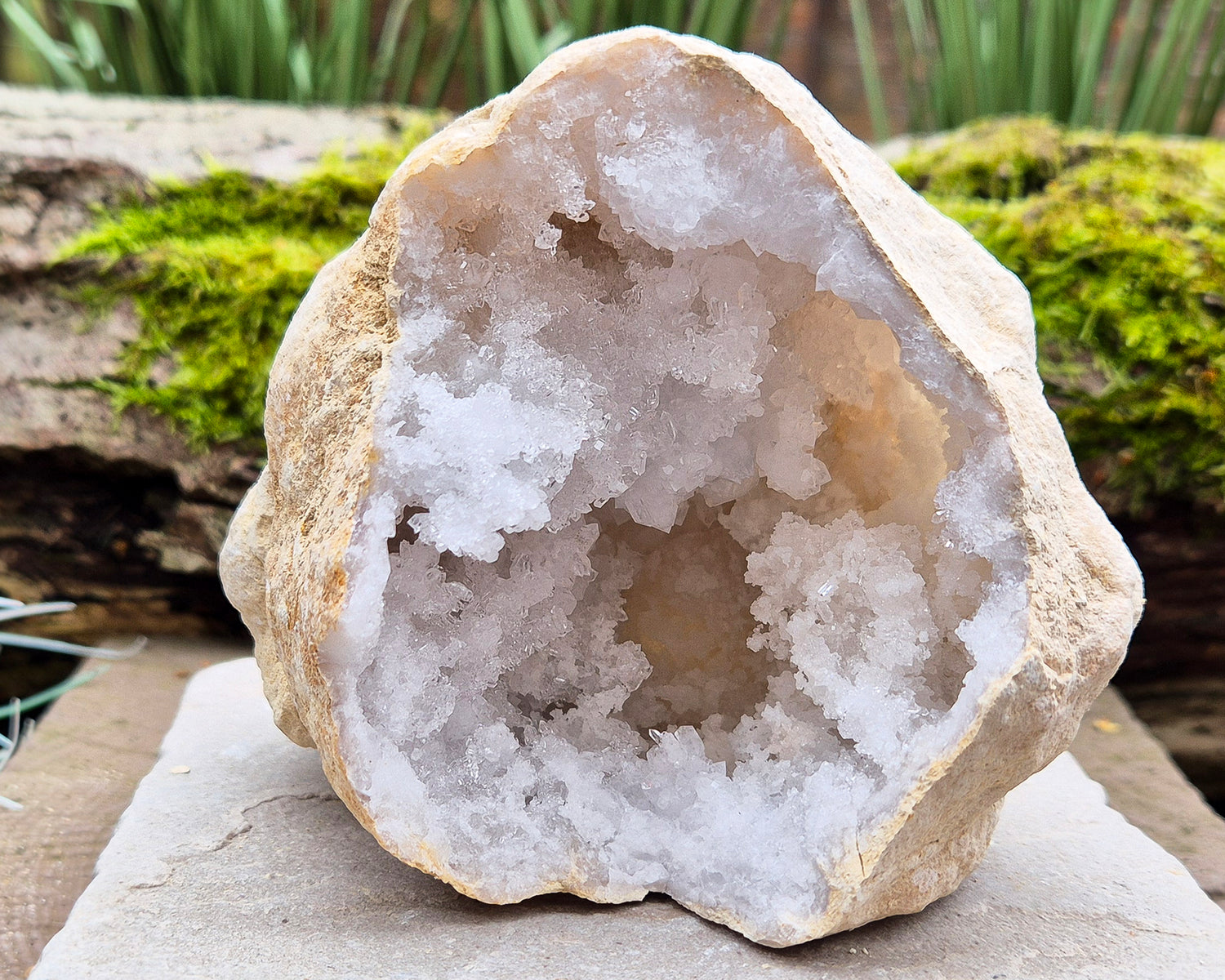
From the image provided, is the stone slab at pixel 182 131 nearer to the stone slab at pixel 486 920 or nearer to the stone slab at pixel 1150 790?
the stone slab at pixel 486 920

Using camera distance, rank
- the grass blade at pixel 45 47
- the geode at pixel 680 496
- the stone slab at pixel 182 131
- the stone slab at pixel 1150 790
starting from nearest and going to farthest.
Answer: the geode at pixel 680 496 < the stone slab at pixel 1150 790 < the stone slab at pixel 182 131 < the grass blade at pixel 45 47

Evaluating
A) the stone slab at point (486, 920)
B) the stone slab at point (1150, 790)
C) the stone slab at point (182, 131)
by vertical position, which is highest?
the stone slab at point (182, 131)

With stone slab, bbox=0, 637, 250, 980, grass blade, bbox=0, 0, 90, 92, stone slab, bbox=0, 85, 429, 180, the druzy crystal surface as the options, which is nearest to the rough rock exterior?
stone slab, bbox=0, 85, 429, 180

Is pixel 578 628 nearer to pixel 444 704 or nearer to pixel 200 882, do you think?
pixel 444 704

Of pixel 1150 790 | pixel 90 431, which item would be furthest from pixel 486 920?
pixel 90 431

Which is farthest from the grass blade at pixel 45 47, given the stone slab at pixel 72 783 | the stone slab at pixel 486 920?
the stone slab at pixel 486 920

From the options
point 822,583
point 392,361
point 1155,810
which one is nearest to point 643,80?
point 392,361

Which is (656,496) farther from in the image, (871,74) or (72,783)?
(871,74)
